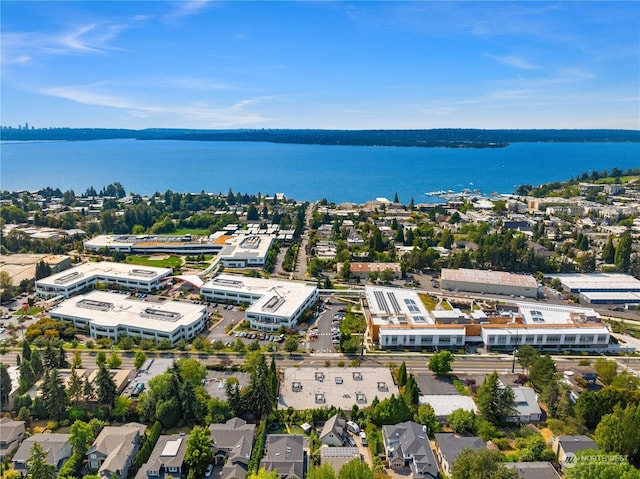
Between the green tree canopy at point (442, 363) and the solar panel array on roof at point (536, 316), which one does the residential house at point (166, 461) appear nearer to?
the green tree canopy at point (442, 363)

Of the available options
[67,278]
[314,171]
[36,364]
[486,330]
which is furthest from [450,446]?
[314,171]

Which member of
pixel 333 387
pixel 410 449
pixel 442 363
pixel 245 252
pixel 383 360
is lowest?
pixel 383 360

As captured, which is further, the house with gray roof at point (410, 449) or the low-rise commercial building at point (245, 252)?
the low-rise commercial building at point (245, 252)

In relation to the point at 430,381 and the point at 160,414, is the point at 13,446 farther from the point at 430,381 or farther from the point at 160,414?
the point at 430,381

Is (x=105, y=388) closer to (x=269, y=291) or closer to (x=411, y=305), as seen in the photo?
(x=269, y=291)

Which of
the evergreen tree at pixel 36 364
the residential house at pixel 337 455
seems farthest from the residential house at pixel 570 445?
the evergreen tree at pixel 36 364
